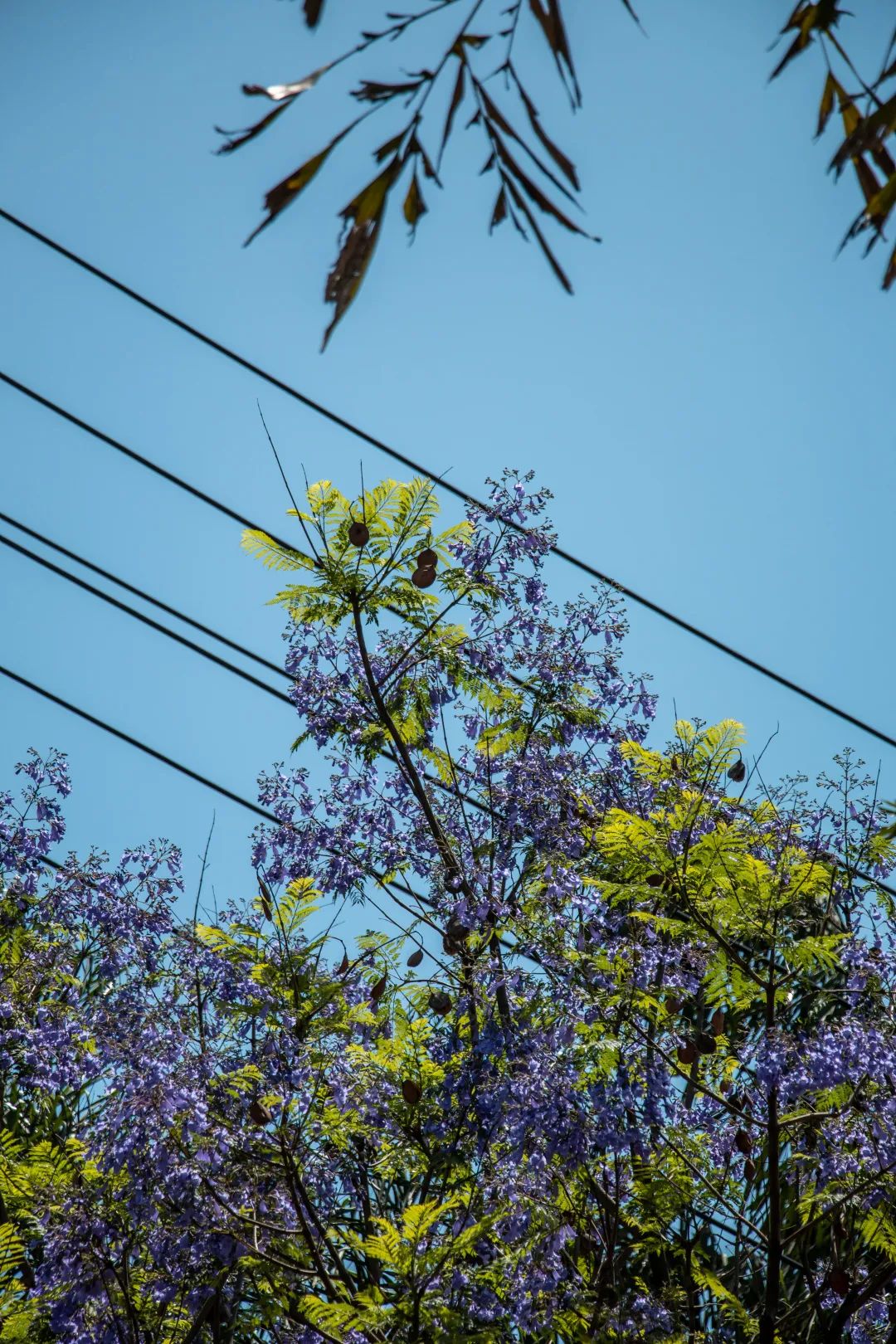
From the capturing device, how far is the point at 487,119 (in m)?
1.69

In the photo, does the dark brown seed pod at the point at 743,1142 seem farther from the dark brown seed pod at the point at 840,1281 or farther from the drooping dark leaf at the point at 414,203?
the drooping dark leaf at the point at 414,203

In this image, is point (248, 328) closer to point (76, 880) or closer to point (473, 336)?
point (473, 336)

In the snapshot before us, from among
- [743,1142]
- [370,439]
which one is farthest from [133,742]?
[743,1142]

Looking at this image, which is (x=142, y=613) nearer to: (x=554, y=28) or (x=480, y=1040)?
(x=480, y=1040)

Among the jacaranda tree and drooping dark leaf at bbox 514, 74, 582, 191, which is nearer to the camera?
drooping dark leaf at bbox 514, 74, 582, 191

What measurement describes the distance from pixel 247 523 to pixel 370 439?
0.98m

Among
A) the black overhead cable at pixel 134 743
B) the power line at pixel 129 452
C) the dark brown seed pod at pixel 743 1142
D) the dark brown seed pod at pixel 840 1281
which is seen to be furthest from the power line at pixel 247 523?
the dark brown seed pod at pixel 840 1281

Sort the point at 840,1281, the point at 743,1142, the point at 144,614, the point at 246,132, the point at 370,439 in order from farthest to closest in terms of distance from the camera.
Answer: the point at 144,614 < the point at 370,439 < the point at 743,1142 < the point at 840,1281 < the point at 246,132

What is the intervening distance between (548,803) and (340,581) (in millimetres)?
1313

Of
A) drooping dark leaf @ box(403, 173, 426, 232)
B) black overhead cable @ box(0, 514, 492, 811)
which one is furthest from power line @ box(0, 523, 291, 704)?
drooping dark leaf @ box(403, 173, 426, 232)

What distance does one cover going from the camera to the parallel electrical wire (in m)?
8.20

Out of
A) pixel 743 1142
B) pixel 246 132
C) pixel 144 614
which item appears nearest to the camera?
pixel 246 132

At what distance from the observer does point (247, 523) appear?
Answer: 27.5 feet

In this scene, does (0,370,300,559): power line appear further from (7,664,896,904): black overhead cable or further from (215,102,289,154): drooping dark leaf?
(215,102,289,154): drooping dark leaf
